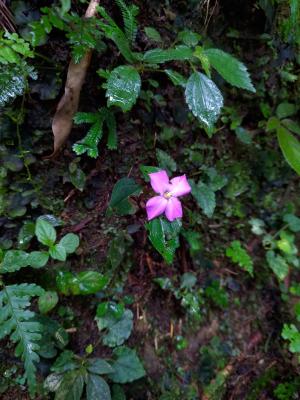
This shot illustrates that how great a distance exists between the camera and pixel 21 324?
128cm

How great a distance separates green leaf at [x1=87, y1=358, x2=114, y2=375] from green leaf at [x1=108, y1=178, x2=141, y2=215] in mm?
683

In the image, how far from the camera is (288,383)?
1949mm

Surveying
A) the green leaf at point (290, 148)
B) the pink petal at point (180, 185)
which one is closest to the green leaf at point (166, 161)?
the pink petal at point (180, 185)

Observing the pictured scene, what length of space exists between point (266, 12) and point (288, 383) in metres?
1.96

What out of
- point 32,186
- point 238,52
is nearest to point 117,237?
point 32,186

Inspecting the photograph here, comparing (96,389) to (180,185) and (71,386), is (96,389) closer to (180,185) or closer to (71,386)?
(71,386)

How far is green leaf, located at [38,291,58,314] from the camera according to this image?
4.89ft

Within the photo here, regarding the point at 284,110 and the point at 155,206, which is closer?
the point at 155,206

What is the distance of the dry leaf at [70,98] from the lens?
4.95 ft

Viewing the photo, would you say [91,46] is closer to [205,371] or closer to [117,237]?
[117,237]

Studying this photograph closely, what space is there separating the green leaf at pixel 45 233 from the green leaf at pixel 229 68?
982 millimetres

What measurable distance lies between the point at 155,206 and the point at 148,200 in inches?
1.8

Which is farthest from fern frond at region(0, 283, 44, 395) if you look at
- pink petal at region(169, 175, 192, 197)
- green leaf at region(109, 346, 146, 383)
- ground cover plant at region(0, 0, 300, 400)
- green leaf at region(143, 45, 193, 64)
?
green leaf at region(143, 45, 193, 64)

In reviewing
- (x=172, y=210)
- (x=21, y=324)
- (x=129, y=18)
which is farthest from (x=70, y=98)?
(x=21, y=324)
